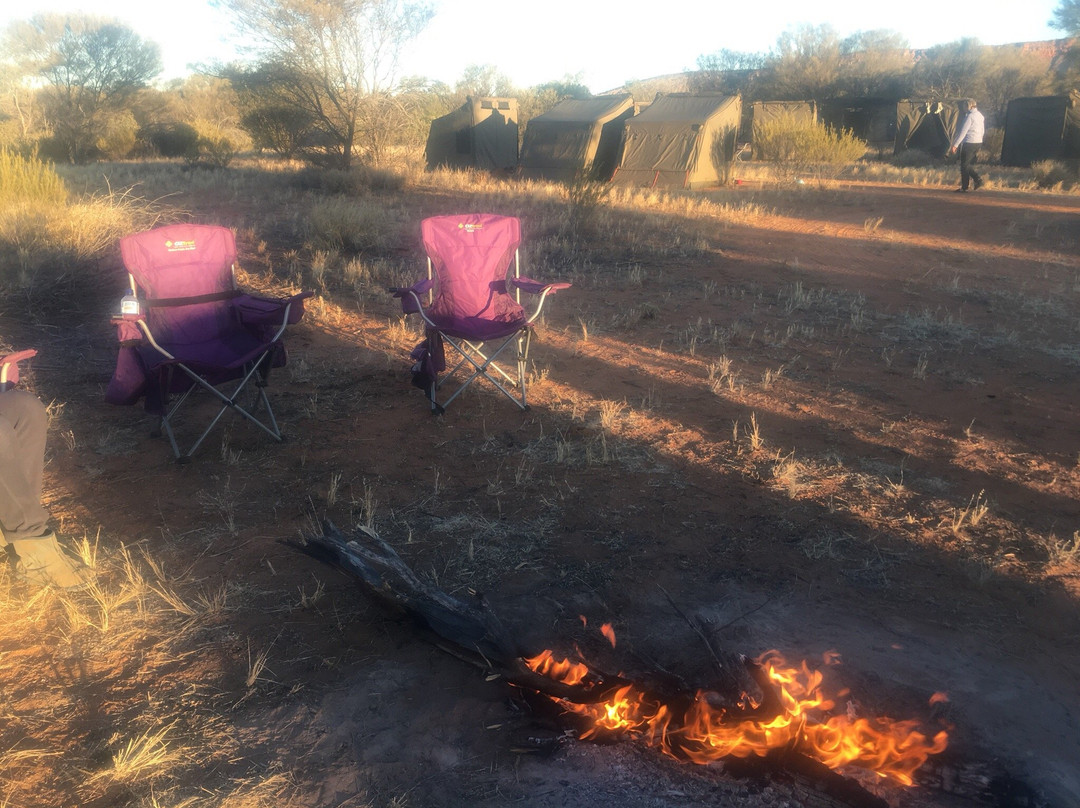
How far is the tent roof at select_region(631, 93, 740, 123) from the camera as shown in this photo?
14930 millimetres

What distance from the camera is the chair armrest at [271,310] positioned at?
4.05m

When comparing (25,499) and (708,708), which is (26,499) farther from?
(708,708)

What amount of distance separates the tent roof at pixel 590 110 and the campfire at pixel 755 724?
15.0 m

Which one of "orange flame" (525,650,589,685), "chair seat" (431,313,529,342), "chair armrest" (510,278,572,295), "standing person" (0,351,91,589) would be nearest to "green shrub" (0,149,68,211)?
"chair seat" (431,313,529,342)

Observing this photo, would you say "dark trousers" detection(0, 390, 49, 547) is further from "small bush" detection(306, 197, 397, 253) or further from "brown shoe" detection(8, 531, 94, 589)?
"small bush" detection(306, 197, 397, 253)

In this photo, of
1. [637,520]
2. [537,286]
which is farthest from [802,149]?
[637,520]

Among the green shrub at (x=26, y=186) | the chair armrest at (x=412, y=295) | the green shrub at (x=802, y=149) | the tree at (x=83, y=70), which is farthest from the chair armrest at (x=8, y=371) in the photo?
the tree at (x=83, y=70)

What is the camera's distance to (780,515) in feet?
10.6

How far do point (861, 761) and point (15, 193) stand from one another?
8.32 m

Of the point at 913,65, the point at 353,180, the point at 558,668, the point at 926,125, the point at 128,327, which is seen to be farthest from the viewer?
the point at 913,65

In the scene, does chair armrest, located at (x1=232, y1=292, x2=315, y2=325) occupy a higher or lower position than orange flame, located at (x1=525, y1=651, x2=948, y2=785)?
higher

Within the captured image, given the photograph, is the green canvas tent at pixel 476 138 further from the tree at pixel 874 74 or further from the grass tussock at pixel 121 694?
the tree at pixel 874 74

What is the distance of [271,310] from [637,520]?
2.26 meters

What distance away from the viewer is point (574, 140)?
15.7 metres
